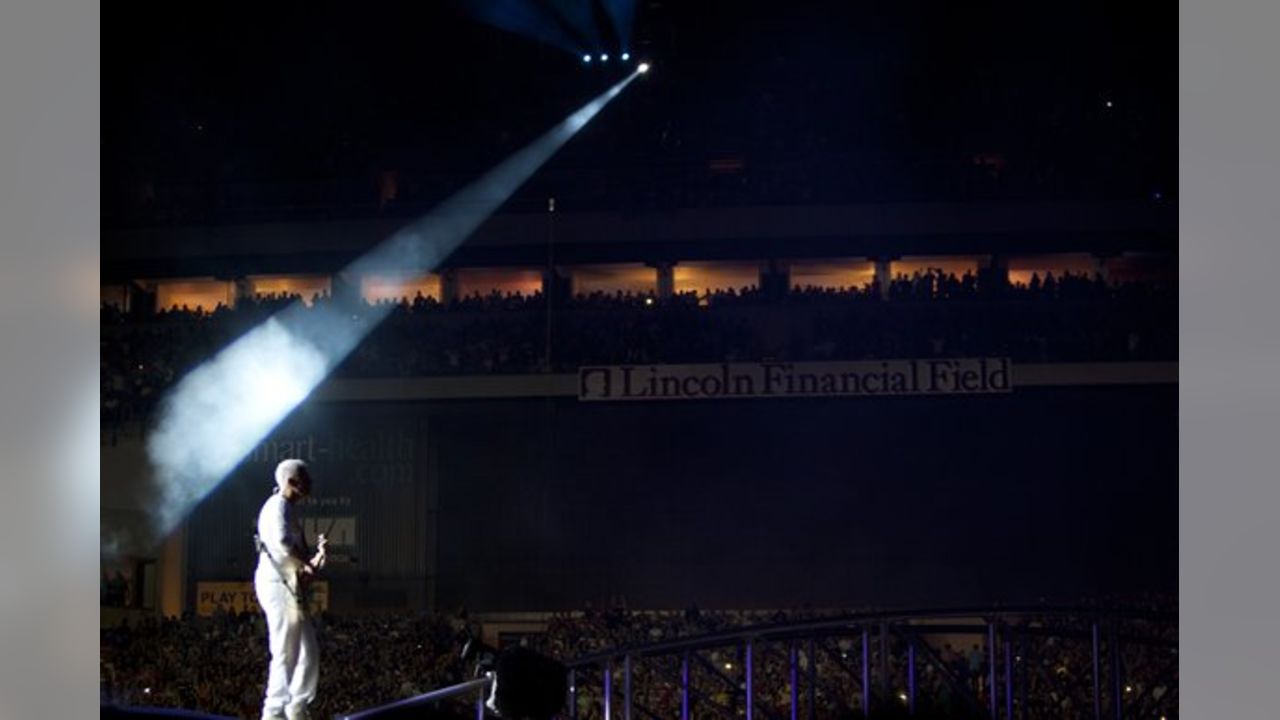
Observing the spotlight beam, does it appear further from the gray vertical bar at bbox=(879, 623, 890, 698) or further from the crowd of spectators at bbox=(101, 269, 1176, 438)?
the gray vertical bar at bbox=(879, 623, 890, 698)

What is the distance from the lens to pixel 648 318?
19562mm

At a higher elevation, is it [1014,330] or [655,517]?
[1014,330]

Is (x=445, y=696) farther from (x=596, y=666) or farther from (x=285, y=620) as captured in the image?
(x=596, y=666)

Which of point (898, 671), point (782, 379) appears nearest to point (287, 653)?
point (898, 671)

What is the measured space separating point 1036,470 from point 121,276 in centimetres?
1476

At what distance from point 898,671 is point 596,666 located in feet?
9.70

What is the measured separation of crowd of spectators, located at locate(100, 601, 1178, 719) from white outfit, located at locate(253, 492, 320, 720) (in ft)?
11.5

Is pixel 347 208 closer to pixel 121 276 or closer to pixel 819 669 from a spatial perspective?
pixel 121 276

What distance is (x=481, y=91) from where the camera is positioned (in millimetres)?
23953

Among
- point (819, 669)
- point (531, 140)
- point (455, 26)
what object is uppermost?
point (455, 26)

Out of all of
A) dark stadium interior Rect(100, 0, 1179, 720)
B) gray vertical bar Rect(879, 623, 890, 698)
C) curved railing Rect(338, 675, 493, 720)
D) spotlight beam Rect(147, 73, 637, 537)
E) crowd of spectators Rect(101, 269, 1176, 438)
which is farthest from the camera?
crowd of spectators Rect(101, 269, 1176, 438)

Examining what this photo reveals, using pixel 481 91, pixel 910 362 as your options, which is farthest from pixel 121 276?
pixel 910 362

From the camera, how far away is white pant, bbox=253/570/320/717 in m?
7.19

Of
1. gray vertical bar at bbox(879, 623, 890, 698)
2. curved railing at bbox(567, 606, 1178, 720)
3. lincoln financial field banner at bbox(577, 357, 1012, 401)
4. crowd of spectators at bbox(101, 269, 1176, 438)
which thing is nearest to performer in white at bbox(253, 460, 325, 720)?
curved railing at bbox(567, 606, 1178, 720)
